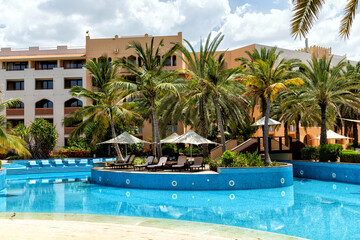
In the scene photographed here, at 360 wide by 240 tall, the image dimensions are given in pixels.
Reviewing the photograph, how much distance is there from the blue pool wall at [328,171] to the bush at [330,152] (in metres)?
0.48

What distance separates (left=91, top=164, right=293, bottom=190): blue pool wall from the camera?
16.5 m

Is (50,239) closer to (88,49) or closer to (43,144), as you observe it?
(43,144)

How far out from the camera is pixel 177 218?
1070 centimetres

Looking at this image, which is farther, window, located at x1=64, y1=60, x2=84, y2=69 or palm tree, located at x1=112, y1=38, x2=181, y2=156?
window, located at x1=64, y1=60, x2=84, y2=69

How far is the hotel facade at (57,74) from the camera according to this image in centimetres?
3738

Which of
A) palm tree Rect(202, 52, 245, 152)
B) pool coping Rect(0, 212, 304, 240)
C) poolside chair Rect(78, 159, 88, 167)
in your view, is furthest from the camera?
poolside chair Rect(78, 159, 88, 167)

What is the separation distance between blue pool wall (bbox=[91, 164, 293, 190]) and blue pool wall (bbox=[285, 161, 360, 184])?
3.77m

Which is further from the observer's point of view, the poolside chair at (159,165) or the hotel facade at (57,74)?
the hotel facade at (57,74)

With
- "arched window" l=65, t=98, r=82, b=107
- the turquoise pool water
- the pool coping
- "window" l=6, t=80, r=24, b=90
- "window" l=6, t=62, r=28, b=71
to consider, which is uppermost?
"window" l=6, t=62, r=28, b=71

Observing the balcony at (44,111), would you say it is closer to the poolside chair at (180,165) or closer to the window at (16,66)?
the window at (16,66)

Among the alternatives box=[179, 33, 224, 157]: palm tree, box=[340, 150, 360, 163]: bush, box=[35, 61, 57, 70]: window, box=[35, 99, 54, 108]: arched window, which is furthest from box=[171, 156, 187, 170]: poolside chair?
box=[35, 61, 57, 70]: window

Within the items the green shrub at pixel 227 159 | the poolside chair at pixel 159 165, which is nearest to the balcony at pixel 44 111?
the poolside chair at pixel 159 165

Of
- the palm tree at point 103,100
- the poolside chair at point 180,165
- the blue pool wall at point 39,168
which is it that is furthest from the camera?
the blue pool wall at point 39,168

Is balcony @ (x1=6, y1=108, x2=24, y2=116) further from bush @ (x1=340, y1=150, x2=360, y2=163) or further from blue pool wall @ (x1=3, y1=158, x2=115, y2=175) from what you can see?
bush @ (x1=340, y1=150, x2=360, y2=163)
